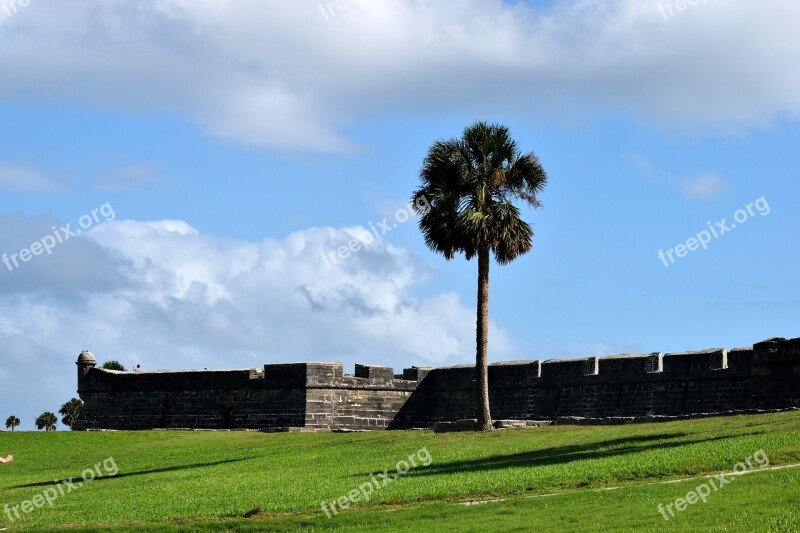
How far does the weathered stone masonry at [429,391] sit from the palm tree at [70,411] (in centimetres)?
1830

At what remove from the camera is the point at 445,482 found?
80.1 feet

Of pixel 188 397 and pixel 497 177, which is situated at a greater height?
pixel 497 177

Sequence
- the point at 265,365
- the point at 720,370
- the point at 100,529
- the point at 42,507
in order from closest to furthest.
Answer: the point at 100,529, the point at 42,507, the point at 720,370, the point at 265,365

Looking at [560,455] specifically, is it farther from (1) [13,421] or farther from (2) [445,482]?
(1) [13,421]

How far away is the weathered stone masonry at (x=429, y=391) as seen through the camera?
36.6 m

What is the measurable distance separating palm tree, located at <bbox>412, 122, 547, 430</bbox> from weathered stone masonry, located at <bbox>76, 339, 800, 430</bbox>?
4.96 metres

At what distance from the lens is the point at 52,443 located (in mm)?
42594

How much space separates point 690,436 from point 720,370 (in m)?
9.02

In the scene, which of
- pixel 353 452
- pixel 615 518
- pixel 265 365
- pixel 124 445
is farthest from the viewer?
pixel 265 365

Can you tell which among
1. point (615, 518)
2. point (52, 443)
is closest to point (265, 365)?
point (52, 443)

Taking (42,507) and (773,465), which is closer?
(773,465)

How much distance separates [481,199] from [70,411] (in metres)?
39.1

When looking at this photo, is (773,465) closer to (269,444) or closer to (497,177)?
(497,177)

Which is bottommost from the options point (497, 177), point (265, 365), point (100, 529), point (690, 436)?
point (100, 529)
